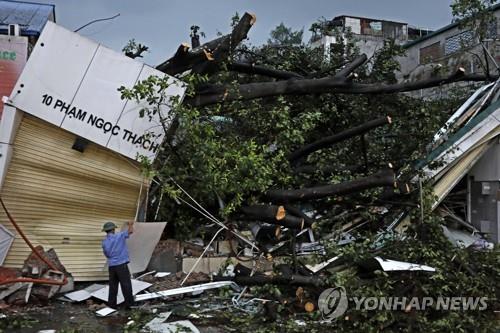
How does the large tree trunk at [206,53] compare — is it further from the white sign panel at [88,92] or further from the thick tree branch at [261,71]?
the thick tree branch at [261,71]

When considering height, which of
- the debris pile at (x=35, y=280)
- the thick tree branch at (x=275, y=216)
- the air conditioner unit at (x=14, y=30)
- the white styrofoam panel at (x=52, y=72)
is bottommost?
the debris pile at (x=35, y=280)

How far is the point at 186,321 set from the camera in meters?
5.52

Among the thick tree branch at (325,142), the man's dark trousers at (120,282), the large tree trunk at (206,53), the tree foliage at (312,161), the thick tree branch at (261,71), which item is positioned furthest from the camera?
the thick tree branch at (261,71)

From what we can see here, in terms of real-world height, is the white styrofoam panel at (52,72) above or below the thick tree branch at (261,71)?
below

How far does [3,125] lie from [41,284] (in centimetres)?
209

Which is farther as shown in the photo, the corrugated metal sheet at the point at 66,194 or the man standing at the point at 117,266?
the corrugated metal sheet at the point at 66,194

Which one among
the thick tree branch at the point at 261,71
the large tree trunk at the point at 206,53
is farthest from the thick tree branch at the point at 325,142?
the large tree trunk at the point at 206,53

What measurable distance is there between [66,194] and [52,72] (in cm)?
163

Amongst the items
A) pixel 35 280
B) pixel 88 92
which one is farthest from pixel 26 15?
pixel 35 280

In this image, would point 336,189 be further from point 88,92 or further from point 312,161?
point 88,92

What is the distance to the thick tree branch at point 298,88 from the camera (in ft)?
24.5

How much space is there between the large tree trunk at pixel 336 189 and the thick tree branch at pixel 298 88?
4.94 feet

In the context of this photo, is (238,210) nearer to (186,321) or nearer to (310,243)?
(310,243)

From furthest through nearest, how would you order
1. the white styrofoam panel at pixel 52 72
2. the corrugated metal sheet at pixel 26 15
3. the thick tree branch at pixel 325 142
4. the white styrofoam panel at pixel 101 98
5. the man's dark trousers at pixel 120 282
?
1. the corrugated metal sheet at pixel 26 15
2. the thick tree branch at pixel 325 142
3. the white styrofoam panel at pixel 101 98
4. the white styrofoam panel at pixel 52 72
5. the man's dark trousers at pixel 120 282
